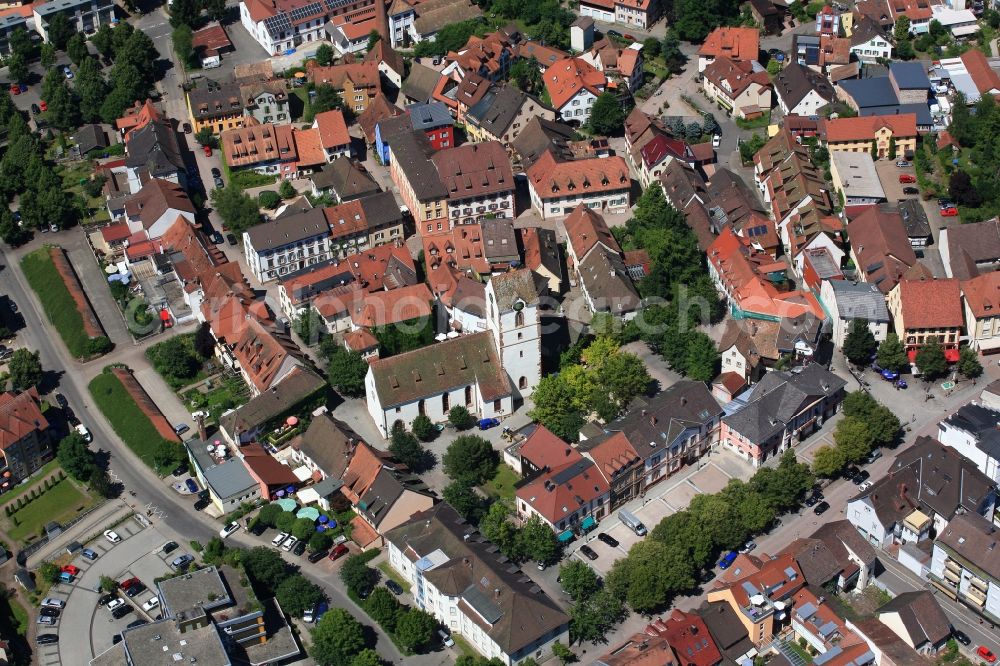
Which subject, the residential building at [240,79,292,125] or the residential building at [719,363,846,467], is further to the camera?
the residential building at [240,79,292,125]

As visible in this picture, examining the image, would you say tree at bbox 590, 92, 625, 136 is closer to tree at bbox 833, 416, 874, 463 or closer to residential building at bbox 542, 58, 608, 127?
residential building at bbox 542, 58, 608, 127

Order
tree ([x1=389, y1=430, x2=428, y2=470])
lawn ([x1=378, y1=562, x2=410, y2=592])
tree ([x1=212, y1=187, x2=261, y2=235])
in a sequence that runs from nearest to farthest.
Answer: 1. lawn ([x1=378, y1=562, x2=410, y2=592])
2. tree ([x1=389, y1=430, x2=428, y2=470])
3. tree ([x1=212, y1=187, x2=261, y2=235])

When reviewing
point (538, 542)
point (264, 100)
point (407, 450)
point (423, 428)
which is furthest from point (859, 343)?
point (264, 100)

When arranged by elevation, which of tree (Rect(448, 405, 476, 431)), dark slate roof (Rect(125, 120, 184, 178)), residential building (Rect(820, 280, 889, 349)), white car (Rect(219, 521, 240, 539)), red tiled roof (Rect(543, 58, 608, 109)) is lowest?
white car (Rect(219, 521, 240, 539))

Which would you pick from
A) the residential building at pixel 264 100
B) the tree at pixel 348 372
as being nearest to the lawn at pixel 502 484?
the tree at pixel 348 372

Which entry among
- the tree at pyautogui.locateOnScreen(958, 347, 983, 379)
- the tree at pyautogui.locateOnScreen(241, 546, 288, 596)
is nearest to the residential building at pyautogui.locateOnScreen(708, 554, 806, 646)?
the tree at pyautogui.locateOnScreen(958, 347, 983, 379)

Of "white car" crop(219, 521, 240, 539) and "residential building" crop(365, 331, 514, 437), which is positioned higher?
"residential building" crop(365, 331, 514, 437)

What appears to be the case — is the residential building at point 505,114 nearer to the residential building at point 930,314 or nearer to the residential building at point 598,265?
the residential building at point 598,265
